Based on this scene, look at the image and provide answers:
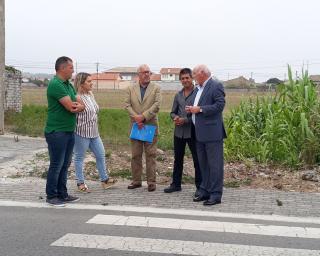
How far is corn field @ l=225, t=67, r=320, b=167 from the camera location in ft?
31.2

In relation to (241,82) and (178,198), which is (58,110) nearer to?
(178,198)

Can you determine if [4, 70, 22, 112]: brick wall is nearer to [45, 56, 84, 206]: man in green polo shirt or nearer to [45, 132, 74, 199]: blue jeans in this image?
[45, 132, 74, 199]: blue jeans

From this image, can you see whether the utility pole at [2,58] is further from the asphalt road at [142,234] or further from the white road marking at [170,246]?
the white road marking at [170,246]

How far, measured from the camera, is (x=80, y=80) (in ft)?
24.0

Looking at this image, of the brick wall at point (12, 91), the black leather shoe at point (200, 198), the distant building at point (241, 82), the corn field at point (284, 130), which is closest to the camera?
the black leather shoe at point (200, 198)

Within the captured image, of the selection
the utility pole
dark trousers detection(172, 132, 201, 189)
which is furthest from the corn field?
the utility pole

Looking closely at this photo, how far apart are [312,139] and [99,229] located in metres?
5.20

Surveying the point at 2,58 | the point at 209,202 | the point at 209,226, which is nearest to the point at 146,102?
the point at 209,202

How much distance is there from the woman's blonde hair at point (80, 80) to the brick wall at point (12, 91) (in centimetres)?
1461

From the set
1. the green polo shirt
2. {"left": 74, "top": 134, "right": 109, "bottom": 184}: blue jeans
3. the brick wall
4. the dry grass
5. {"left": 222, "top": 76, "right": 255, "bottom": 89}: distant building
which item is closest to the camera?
the green polo shirt

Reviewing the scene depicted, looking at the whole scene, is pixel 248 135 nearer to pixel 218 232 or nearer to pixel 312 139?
pixel 312 139

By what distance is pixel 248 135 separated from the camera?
10.8 m

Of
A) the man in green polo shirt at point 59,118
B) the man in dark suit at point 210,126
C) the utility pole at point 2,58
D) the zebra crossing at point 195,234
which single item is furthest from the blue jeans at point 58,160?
the utility pole at point 2,58

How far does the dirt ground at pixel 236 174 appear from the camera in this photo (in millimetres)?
8142
